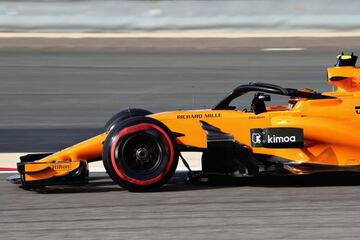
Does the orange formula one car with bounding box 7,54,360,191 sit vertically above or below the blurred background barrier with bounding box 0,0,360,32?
below

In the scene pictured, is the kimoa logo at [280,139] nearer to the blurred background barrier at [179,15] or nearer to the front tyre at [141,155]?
the front tyre at [141,155]

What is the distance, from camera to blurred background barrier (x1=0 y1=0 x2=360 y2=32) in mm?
20766

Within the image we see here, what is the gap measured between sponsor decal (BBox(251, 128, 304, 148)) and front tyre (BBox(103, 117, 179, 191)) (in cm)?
76

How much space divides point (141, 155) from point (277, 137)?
3.97ft

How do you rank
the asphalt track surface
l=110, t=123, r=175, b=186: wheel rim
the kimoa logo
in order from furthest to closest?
1. the kimoa logo
2. l=110, t=123, r=175, b=186: wheel rim
3. the asphalt track surface

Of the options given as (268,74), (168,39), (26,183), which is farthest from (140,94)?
(26,183)

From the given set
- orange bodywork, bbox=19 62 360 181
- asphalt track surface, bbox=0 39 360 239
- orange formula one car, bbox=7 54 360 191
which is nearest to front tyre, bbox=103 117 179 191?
orange formula one car, bbox=7 54 360 191

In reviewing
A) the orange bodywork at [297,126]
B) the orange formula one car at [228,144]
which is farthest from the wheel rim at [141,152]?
the orange bodywork at [297,126]

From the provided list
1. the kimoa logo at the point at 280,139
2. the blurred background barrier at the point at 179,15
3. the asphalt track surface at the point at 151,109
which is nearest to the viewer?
the asphalt track surface at the point at 151,109

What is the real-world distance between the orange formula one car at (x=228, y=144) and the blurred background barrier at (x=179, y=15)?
12.8 meters

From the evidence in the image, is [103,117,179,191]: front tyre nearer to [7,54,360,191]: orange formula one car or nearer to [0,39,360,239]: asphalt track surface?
[7,54,360,191]: orange formula one car

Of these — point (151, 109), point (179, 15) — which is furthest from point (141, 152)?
point (179, 15)

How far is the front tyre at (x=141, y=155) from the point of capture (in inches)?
304

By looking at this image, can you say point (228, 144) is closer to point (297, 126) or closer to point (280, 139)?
point (280, 139)
